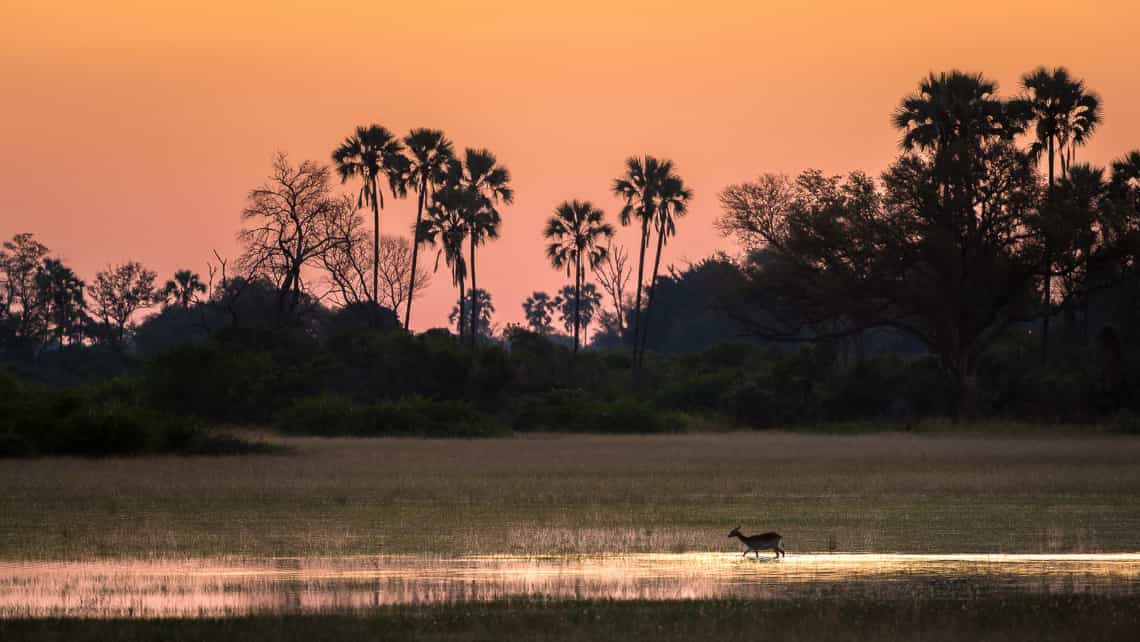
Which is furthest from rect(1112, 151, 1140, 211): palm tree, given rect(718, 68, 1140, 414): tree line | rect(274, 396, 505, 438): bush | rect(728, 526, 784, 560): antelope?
rect(728, 526, 784, 560): antelope

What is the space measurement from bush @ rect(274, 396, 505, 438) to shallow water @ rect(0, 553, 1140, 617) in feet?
132

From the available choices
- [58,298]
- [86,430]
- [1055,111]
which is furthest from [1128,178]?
[58,298]

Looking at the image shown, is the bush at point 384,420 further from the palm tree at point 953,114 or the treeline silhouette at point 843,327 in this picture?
the palm tree at point 953,114

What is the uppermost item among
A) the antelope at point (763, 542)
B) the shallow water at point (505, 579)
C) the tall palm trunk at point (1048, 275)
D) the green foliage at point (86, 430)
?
the tall palm trunk at point (1048, 275)

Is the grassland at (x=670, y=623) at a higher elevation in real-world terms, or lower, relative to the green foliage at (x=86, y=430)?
lower

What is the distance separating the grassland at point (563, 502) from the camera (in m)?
21.0

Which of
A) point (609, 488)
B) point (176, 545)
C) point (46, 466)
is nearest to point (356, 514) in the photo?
point (176, 545)

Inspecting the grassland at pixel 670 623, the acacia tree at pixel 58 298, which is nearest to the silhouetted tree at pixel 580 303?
the acacia tree at pixel 58 298

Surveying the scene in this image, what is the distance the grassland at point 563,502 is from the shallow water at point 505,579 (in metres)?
1.21

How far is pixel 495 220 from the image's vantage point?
8325 centimetres

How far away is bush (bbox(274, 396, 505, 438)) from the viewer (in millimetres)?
59219

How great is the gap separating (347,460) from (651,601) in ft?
90.2

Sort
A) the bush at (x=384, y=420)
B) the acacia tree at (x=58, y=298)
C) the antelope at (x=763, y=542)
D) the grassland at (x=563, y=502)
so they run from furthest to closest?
the acacia tree at (x=58, y=298) → the bush at (x=384, y=420) → the grassland at (x=563, y=502) → the antelope at (x=763, y=542)

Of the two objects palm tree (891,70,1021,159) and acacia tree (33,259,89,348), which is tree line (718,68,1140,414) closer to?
palm tree (891,70,1021,159)
